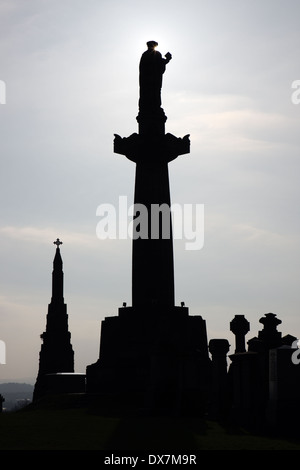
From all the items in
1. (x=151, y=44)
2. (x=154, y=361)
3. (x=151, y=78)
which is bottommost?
(x=154, y=361)

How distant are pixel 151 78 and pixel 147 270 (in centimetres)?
892

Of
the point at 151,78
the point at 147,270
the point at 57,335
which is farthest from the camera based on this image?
the point at 57,335

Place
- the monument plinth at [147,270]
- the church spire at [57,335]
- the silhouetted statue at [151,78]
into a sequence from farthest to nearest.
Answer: the church spire at [57,335]
the silhouetted statue at [151,78]
the monument plinth at [147,270]

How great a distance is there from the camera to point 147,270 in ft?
117

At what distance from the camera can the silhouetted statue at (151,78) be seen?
1491 inches

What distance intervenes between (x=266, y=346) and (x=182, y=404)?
3951 mm

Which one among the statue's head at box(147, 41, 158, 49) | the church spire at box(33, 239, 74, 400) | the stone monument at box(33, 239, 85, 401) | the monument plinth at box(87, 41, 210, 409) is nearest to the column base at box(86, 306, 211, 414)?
the monument plinth at box(87, 41, 210, 409)

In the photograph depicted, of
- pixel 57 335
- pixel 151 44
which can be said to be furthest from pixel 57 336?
pixel 151 44

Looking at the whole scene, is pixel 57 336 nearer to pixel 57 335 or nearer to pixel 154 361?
pixel 57 335

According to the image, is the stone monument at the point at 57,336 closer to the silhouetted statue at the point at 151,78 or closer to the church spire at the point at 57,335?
the church spire at the point at 57,335

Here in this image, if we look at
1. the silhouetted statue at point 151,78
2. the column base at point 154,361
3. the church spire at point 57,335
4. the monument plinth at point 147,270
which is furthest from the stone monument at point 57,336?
the column base at point 154,361

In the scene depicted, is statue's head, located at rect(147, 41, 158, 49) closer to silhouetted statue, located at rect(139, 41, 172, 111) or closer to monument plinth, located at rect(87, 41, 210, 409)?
monument plinth, located at rect(87, 41, 210, 409)

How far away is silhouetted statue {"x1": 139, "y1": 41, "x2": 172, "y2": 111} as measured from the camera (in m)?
37.9
